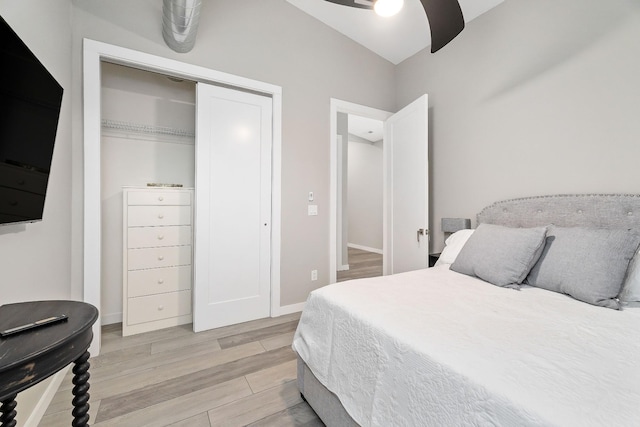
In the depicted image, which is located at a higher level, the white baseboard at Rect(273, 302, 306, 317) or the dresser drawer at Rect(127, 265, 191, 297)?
the dresser drawer at Rect(127, 265, 191, 297)

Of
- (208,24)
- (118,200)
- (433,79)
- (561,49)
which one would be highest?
(208,24)

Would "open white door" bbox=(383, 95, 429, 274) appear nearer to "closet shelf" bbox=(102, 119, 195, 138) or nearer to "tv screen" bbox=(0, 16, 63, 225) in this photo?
"closet shelf" bbox=(102, 119, 195, 138)

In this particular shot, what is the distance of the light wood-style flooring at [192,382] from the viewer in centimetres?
143

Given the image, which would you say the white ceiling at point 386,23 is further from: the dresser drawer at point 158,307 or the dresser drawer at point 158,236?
the dresser drawer at point 158,307

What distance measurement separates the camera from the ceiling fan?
1.45 m

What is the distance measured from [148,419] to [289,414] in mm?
739

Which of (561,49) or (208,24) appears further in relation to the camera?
(208,24)

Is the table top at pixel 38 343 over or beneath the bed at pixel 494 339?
over

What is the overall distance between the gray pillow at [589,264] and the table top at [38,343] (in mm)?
2181

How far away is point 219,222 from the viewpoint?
252cm

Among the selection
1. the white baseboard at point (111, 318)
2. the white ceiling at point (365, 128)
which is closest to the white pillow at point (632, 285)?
the white baseboard at point (111, 318)

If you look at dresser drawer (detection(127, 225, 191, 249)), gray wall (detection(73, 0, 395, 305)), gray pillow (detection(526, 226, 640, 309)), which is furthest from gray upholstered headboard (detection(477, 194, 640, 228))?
dresser drawer (detection(127, 225, 191, 249))

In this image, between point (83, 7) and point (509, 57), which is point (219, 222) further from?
point (509, 57)

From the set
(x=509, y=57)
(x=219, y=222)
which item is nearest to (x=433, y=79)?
(x=509, y=57)
